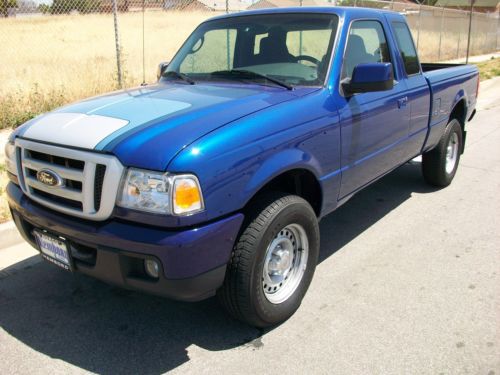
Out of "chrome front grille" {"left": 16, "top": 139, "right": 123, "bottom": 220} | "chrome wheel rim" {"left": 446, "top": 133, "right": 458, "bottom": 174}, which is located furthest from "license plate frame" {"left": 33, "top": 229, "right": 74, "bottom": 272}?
"chrome wheel rim" {"left": 446, "top": 133, "right": 458, "bottom": 174}

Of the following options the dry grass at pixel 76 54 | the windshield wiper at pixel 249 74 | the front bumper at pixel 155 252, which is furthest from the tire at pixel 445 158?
the dry grass at pixel 76 54

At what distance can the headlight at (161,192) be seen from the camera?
2.36 meters

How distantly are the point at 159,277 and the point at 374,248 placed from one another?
7.60 feet

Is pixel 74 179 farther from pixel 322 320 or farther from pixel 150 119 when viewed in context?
pixel 322 320

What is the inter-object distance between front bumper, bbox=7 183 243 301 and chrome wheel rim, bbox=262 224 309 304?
471 mm

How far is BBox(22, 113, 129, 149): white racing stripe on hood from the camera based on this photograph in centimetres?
260

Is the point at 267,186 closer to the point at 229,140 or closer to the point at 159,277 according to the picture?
the point at 229,140

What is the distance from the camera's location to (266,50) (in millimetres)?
3779

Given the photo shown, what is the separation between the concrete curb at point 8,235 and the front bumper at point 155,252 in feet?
5.77

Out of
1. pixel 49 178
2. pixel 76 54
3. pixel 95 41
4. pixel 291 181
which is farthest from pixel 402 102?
pixel 95 41

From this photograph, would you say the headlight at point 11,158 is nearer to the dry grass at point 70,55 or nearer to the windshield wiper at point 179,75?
the windshield wiper at point 179,75

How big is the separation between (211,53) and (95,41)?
45.3 feet

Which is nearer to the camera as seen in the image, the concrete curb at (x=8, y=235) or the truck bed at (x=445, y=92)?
the concrete curb at (x=8, y=235)

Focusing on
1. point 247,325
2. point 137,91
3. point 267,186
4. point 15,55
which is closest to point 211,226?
point 267,186
